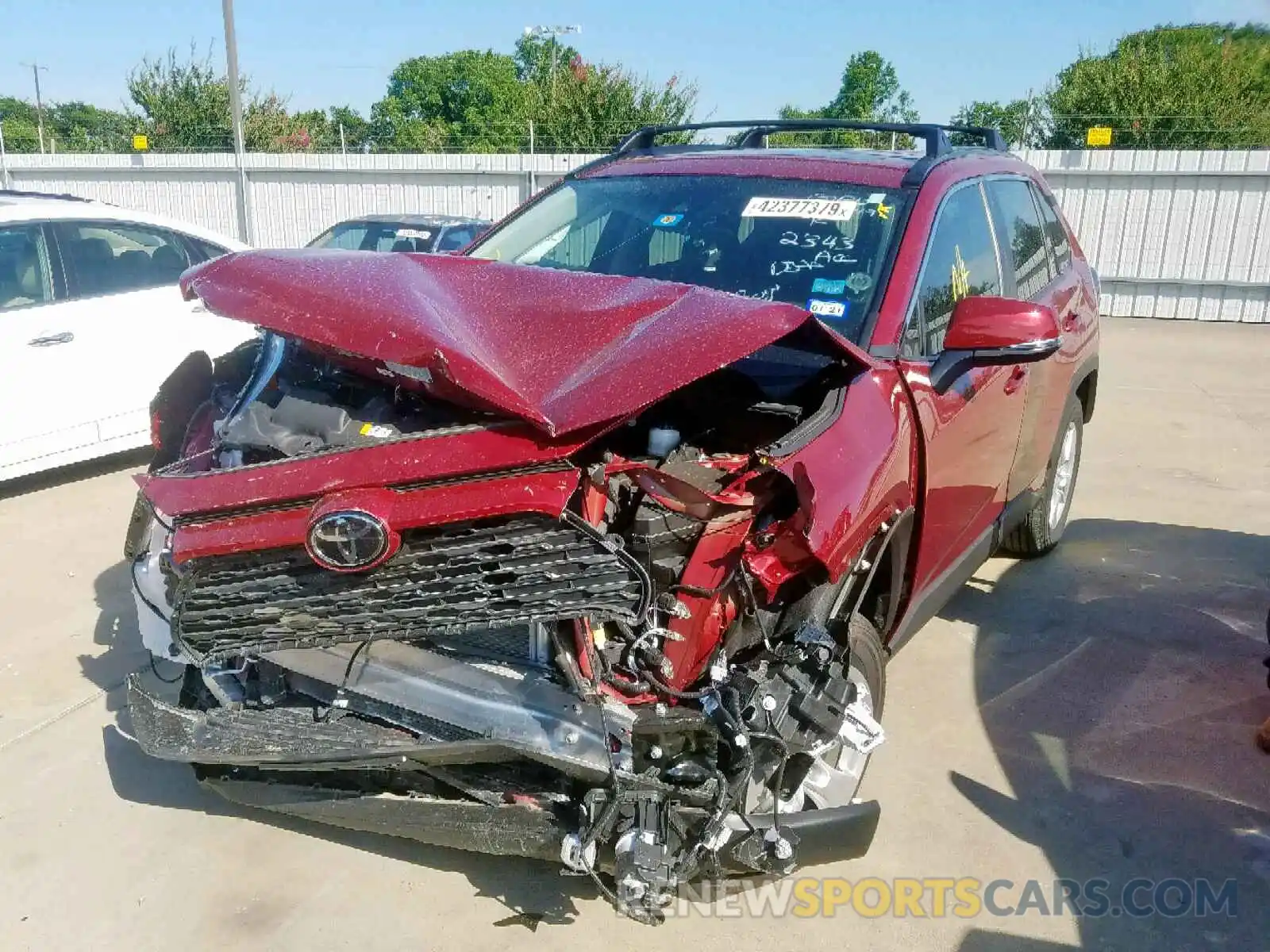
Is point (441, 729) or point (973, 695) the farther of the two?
point (973, 695)

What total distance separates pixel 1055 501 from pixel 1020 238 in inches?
60.0

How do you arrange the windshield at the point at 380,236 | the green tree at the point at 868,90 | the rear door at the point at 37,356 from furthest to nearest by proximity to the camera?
the green tree at the point at 868,90 < the windshield at the point at 380,236 < the rear door at the point at 37,356

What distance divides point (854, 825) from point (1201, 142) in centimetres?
1934

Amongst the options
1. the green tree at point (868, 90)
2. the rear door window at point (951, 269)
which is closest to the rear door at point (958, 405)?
the rear door window at point (951, 269)

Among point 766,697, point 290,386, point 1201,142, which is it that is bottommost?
point 766,697

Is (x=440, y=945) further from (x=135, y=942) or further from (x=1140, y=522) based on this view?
(x=1140, y=522)

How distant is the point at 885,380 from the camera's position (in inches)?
114

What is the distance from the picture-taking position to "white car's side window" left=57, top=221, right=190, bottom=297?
5887mm

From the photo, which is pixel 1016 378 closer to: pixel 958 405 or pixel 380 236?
pixel 958 405

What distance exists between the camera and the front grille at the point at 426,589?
232cm

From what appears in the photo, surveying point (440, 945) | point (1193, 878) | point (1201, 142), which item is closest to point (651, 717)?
point (440, 945)

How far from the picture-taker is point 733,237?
3.56m

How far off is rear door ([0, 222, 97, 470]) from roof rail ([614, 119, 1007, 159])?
3324 millimetres

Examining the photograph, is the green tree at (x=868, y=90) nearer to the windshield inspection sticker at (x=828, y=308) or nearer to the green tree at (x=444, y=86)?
the green tree at (x=444, y=86)
